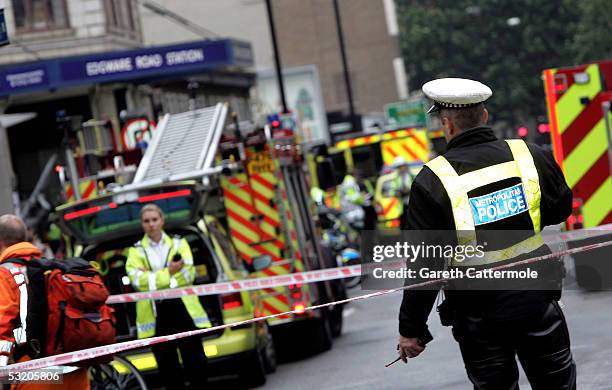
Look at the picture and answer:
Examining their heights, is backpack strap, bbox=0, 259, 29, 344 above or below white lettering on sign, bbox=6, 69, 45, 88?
below

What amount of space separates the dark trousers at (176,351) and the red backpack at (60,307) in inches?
131

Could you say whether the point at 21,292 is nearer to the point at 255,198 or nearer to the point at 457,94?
the point at 457,94

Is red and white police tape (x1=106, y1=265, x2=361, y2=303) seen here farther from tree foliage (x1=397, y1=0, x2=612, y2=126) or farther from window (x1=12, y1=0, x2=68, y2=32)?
tree foliage (x1=397, y1=0, x2=612, y2=126)

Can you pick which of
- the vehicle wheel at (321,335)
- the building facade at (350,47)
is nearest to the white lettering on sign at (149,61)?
the vehicle wheel at (321,335)

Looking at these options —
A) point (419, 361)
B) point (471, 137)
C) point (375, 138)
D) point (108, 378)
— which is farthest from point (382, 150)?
point (471, 137)

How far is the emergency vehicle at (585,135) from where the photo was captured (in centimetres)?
1462

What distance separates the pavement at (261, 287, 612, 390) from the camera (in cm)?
1073

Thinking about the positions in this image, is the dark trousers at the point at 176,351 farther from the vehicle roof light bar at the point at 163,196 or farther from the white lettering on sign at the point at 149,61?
the white lettering on sign at the point at 149,61

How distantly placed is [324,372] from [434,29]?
6809 centimetres

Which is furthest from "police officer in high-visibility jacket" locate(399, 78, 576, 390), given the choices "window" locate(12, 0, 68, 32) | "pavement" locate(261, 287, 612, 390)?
"window" locate(12, 0, 68, 32)

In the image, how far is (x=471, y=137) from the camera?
19.3 ft

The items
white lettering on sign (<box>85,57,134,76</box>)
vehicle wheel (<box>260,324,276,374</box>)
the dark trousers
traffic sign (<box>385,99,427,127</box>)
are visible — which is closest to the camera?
the dark trousers

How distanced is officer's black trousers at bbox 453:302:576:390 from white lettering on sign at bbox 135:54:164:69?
2623 cm

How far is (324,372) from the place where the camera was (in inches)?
511
